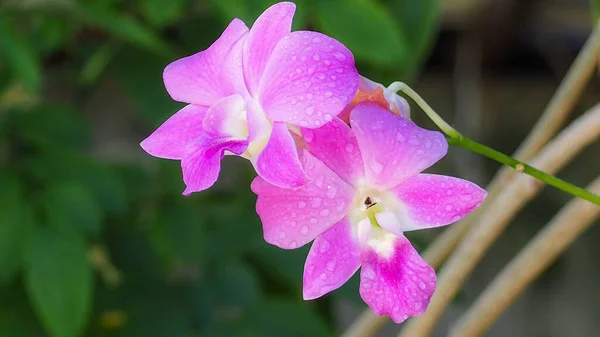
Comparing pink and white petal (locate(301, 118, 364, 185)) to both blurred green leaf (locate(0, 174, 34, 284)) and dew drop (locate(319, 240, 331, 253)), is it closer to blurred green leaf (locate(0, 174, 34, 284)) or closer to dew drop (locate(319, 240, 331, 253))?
dew drop (locate(319, 240, 331, 253))

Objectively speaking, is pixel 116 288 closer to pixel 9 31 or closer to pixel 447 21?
pixel 9 31

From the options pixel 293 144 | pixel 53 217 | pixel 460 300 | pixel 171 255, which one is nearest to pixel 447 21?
pixel 460 300

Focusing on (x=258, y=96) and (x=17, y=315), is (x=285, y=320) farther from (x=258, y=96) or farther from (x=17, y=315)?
(x=258, y=96)

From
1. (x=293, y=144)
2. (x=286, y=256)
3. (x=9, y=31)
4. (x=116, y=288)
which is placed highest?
(x=293, y=144)

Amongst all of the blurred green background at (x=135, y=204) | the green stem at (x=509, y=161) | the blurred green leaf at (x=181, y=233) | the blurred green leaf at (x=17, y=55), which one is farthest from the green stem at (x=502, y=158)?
the blurred green leaf at (x=181, y=233)

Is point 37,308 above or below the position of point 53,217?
below

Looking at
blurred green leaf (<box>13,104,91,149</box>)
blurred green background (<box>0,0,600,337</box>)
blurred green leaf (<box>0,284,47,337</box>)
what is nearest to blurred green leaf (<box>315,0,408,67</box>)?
blurred green background (<box>0,0,600,337</box>)
